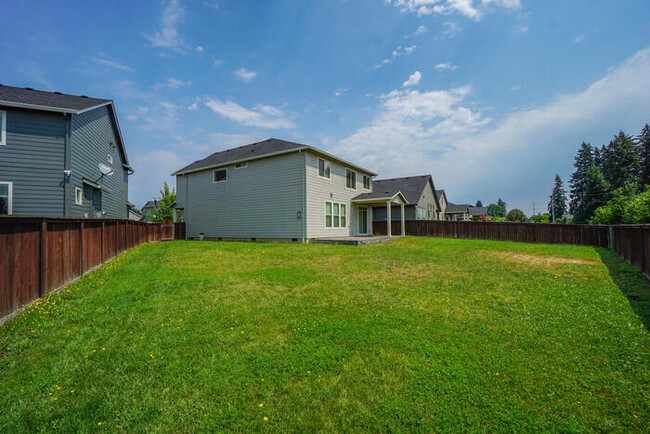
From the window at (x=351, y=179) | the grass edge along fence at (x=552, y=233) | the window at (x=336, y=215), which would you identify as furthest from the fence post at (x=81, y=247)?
the window at (x=351, y=179)

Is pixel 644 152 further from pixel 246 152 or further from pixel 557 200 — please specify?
pixel 246 152

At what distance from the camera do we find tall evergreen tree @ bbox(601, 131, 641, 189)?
39.8 metres

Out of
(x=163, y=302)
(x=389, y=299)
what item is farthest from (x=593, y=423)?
(x=163, y=302)

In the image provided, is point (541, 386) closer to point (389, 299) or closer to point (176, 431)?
point (389, 299)

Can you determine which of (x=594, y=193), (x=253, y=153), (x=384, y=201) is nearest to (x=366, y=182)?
(x=384, y=201)

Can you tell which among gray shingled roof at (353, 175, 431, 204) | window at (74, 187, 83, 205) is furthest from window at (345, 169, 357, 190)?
window at (74, 187, 83, 205)

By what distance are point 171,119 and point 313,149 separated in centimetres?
971

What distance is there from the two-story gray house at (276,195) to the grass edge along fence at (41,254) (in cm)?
945

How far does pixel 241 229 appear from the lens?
61.3 ft

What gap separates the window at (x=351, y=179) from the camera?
20062mm

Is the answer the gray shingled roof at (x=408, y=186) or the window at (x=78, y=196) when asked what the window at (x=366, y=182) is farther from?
the window at (x=78, y=196)

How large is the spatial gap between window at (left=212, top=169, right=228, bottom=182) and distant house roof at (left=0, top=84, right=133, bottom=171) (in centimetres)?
734

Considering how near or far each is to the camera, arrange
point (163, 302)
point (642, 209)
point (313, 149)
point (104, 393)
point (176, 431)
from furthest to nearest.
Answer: point (313, 149) → point (642, 209) → point (163, 302) → point (104, 393) → point (176, 431)

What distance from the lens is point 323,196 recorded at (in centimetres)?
1733
